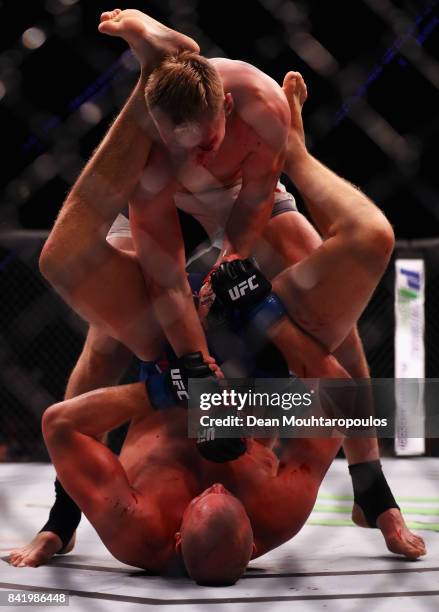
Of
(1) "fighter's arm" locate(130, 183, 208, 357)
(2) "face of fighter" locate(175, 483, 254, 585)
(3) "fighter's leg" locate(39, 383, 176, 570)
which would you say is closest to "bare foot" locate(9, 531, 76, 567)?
(3) "fighter's leg" locate(39, 383, 176, 570)

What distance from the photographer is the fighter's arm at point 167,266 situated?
1.22 metres

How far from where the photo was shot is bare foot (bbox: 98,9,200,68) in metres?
1.15

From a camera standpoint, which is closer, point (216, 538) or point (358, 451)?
point (216, 538)

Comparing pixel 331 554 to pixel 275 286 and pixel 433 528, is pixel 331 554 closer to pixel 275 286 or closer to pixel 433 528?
pixel 433 528

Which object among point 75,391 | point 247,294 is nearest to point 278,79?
point 75,391

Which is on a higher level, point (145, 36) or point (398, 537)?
point (145, 36)

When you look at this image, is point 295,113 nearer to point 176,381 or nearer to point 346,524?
point 176,381

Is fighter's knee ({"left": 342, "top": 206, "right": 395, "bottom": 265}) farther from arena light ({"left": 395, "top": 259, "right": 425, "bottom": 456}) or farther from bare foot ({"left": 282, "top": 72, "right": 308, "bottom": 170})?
arena light ({"left": 395, "top": 259, "right": 425, "bottom": 456})

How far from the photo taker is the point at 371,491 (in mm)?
1483

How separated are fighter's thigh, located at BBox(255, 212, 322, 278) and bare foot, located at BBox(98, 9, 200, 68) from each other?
420mm

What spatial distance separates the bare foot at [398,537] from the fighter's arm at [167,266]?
0.46 m

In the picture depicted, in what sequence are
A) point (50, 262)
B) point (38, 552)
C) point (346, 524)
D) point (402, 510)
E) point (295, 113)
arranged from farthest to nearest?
point (402, 510), point (346, 524), point (295, 113), point (38, 552), point (50, 262)

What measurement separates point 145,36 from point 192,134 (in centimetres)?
15

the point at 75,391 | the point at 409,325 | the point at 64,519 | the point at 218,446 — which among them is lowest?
the point at 409,325
